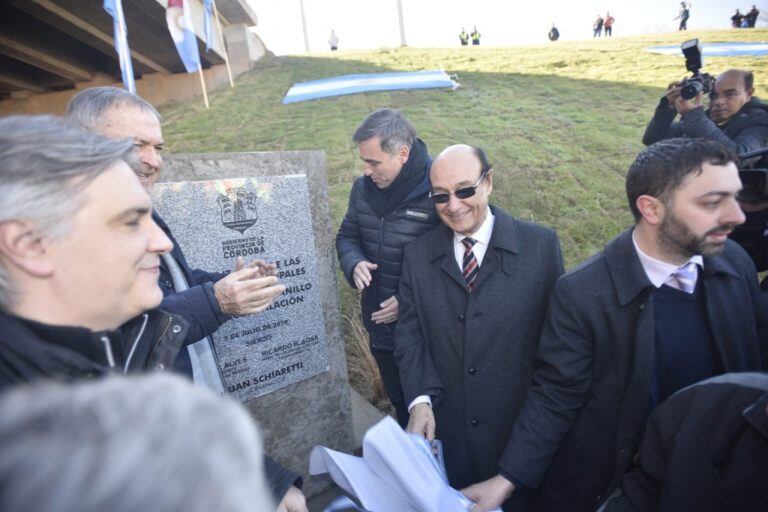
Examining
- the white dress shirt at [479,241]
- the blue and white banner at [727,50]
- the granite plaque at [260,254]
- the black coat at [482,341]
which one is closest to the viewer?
the black coat at [482,341]

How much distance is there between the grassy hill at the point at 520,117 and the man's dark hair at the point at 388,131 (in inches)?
79.8

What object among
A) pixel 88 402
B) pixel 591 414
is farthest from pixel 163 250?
pixel 591 414

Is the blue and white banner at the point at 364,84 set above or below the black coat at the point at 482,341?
above

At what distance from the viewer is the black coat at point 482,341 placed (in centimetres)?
204

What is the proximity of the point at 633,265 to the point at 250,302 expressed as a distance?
1.60 m

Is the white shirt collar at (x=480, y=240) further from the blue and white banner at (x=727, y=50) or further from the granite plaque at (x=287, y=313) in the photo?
the blue and white banner at (x=727, y=50)

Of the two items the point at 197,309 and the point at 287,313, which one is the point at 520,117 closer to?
the point at 287,313

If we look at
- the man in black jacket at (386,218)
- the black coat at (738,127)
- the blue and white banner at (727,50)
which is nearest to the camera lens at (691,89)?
the black coat at (738,127)

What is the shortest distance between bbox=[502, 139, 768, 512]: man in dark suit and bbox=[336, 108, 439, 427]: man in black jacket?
109 centimetres

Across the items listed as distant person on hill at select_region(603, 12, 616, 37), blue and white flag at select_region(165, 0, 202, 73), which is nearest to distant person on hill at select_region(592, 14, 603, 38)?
distant person on hill at select_region(603, 12, 616, 37)

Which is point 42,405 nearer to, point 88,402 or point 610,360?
point 88,402

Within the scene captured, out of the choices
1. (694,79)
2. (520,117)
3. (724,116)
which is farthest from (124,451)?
(520,117)

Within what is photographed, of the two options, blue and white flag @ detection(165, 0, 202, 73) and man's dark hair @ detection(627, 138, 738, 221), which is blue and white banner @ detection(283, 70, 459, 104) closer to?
blue and white flag @ detection(165, 0, 202, 73)

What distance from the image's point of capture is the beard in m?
1.64
